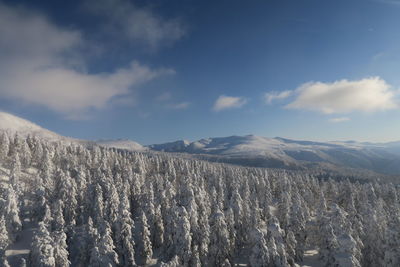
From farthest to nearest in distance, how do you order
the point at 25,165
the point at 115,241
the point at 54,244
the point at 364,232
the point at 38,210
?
the point at 25,165 → the point at 38,210 → the point at 364,232 → the point at 115,241 → the point at 54,244

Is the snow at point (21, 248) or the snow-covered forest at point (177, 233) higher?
the snow-covered forest at point (177, 233)

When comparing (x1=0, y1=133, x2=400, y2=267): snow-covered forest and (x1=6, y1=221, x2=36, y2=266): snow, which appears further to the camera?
(x1=6, y1=221, x2=36, y2=266): snow

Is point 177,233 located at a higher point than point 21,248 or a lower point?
higher

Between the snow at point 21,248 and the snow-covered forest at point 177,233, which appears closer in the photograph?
the snow-covered forest at point 177,233

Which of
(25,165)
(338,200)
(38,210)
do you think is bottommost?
(338,200)

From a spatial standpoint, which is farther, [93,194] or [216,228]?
[93,194]

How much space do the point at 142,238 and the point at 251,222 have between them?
21.9 meters

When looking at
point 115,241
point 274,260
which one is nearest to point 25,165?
point 115,241

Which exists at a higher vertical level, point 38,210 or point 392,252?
point 38,210

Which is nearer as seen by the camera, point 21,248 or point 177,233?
point 177,233

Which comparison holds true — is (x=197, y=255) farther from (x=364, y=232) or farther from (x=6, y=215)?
(x=6, y=215)

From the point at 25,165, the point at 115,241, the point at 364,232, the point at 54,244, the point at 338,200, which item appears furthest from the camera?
the point at 25,165

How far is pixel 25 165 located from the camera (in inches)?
4286

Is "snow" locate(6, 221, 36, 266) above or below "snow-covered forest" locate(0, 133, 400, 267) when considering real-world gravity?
below
